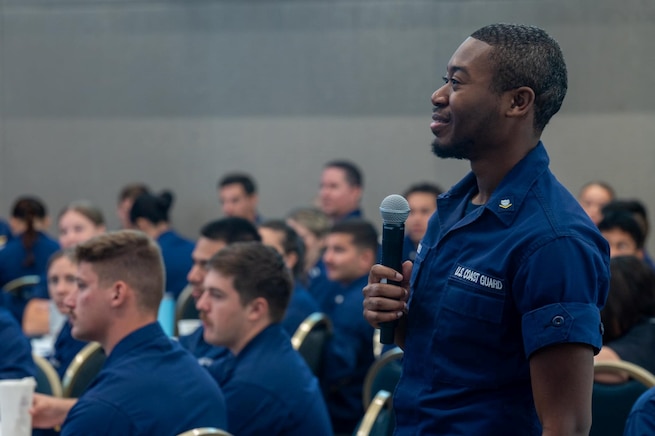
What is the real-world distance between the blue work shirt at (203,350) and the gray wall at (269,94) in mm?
4522

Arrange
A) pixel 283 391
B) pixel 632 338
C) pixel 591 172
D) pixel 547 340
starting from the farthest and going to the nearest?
1. pixel 591 172
2. pixel 632 338
3. pixel 283 391
4. pixel 547 340

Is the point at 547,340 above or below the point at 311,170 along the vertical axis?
above

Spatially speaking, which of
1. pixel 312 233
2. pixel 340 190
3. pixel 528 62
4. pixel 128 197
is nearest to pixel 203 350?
pixel 528 62

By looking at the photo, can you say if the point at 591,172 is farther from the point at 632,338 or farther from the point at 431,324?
the point at 431,324

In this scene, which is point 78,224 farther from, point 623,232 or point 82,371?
point 623,232

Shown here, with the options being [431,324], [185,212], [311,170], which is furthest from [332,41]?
[431,324]

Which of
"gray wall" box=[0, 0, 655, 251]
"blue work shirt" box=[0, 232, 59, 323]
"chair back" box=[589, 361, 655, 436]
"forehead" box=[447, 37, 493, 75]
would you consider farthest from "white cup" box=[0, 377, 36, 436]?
"gray wall" box=[0, 0, 655, 251]

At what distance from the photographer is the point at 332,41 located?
8.70m

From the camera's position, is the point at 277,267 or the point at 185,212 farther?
the point at 185,212

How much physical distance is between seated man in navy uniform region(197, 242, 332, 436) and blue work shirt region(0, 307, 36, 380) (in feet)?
2.25

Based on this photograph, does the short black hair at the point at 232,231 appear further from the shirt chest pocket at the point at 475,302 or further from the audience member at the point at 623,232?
the shirt chest pocket at the point at 475,302

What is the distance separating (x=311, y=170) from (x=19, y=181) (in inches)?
112

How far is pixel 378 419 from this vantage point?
2914mm

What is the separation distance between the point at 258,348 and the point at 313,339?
98 centimetres
